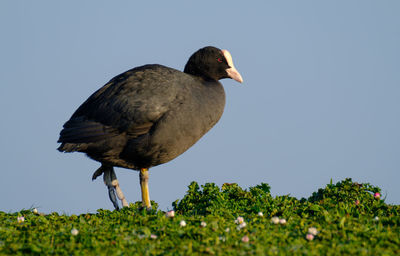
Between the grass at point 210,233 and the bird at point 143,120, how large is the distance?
1122 mm

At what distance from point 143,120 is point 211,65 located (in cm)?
227

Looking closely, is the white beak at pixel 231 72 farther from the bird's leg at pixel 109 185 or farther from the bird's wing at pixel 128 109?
the bird's leg at pixel 109 185

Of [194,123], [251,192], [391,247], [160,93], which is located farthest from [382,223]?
[160,93]

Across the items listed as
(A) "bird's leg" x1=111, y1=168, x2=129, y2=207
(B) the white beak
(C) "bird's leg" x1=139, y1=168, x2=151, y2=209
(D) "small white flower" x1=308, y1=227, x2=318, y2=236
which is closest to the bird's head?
(B) the white beak

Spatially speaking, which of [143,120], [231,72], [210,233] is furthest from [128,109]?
[210,233]

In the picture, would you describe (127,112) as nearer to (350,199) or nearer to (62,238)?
(62,238)

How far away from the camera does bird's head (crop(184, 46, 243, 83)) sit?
10.5m

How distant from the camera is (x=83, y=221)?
7875 mm

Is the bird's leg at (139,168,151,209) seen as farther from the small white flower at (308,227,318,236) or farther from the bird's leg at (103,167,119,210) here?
the small white flower at (308,227,318,236)

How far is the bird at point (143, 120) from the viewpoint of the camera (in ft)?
29.9

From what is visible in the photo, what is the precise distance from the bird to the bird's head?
24.0 inches

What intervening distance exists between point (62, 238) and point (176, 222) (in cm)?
157

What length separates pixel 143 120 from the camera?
356 inches

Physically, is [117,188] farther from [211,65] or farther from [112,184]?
[211,65]
